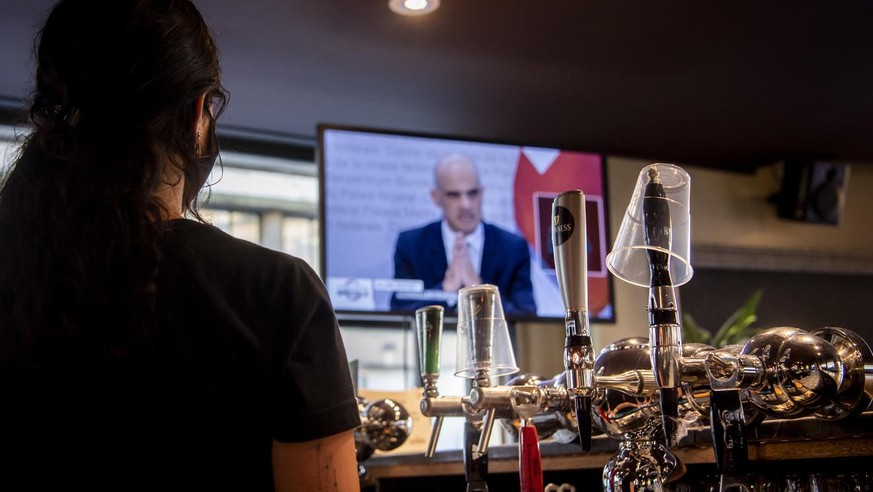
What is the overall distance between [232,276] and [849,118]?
4.14m

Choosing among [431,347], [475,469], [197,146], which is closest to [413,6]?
[431,347]

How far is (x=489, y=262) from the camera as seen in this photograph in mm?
3631

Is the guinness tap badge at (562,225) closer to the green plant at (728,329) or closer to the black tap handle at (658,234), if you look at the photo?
the black tap handle at (658,234)

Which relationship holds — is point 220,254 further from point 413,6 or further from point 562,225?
point 413,6

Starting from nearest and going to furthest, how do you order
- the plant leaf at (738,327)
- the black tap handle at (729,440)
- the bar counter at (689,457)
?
1. the black tap handle at (729,440)
2. the bar counter at (689,457)
3. the plant leaf at (738,327)

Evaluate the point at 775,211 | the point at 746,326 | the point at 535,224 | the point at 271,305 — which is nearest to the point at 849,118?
the point at 775,211

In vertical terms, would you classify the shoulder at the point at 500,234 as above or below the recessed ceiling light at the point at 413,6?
below

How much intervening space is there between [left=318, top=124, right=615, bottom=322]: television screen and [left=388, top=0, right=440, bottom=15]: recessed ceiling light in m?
0.53

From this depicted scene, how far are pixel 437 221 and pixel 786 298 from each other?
7.77 feet

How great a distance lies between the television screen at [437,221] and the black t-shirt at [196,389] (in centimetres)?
250

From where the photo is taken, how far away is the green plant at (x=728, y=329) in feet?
14.1

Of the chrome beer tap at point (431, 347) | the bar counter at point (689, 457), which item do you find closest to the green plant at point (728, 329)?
Answer: the bar counter at point (689, 457)

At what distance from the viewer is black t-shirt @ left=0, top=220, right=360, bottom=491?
2.74 ft

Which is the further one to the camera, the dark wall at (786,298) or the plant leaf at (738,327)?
the dark wall at (786,298)
